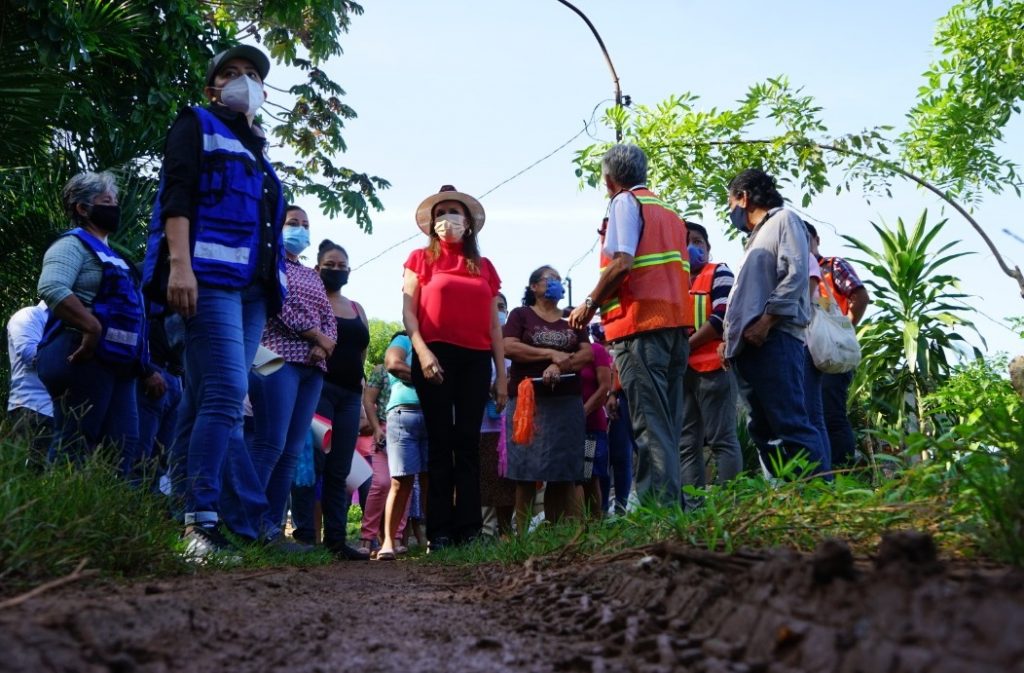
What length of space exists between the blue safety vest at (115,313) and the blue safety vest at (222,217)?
655 millimetres

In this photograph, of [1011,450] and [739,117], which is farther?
[739,117]

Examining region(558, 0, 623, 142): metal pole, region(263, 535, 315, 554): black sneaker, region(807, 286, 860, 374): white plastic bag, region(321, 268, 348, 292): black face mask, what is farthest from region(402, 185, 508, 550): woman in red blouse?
region(558, 0, 623, 142): metal pole

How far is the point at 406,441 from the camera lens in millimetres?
7711

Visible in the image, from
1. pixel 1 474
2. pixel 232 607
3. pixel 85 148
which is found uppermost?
pixel 85 148

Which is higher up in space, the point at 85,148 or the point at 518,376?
the point at 85,148

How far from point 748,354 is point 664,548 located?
2.78 m

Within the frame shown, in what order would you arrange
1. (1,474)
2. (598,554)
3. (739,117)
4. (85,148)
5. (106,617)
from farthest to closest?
(739,117), (85,148), (598,554), (1,474), (106,617)

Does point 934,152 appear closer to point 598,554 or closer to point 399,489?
point 399,489

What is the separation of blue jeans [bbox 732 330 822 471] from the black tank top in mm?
2828

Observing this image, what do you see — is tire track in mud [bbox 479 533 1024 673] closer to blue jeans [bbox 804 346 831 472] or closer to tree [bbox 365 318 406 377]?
blue jeans [bbox 804 346 831 472]

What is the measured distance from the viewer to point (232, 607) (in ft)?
8.84

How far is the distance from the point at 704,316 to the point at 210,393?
12.1ft

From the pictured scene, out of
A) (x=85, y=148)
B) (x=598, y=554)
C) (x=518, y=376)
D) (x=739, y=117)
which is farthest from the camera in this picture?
(x=739, y=117)

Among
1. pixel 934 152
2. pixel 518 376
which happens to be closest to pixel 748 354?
pixel 518 376
